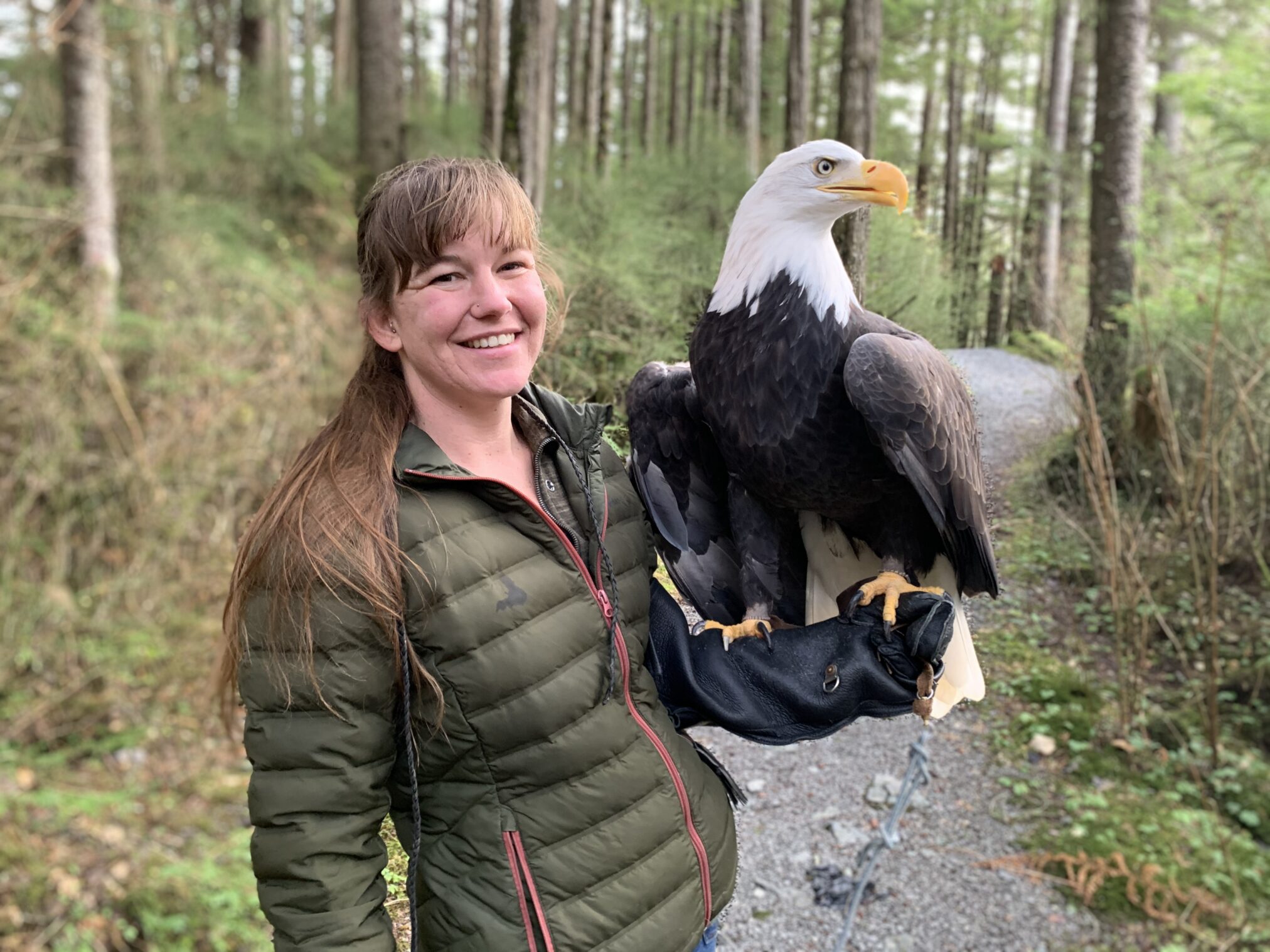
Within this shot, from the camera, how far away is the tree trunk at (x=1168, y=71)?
20.5ft

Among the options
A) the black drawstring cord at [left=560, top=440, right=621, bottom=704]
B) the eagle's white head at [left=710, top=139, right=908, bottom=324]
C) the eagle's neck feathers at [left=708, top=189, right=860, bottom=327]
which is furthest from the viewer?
the eagle's neck feathers at [left=708, top=189, right=860, bottom=327]

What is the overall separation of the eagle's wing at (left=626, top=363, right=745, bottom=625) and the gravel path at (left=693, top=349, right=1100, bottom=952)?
85 centimetres

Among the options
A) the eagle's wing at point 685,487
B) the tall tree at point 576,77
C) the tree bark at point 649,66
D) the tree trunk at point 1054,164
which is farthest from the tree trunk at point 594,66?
the eagle's wing at point 685,487

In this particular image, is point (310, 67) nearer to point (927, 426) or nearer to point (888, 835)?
point (888, 835)

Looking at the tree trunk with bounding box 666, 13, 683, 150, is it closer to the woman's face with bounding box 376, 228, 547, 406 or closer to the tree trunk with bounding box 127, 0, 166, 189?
the tree trunk with bounding box 127, 0, 166, 189

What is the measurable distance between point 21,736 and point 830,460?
5.32 metres

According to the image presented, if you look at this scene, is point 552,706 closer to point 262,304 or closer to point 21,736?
point 21,736

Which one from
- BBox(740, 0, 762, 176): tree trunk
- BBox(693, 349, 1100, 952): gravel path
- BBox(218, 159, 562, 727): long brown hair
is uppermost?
BBox(740, 0, 762, 176): tree trunk

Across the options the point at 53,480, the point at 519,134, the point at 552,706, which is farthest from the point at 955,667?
the point at 53,480

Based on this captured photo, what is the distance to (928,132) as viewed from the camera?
88.6 inches

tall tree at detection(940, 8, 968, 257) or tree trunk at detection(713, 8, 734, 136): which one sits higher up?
tree trunk at detection(713, 8, 734, 136)

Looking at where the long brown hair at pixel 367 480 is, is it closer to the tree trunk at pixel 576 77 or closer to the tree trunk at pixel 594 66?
the tree trunk at pixel 594 66

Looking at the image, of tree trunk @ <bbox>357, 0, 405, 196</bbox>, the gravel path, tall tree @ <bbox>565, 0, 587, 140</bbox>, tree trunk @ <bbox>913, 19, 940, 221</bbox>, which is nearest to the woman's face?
tree trunk @ <bbox>913, 19, 940, 221</bbox>

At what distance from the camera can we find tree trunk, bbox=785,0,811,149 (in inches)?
149
